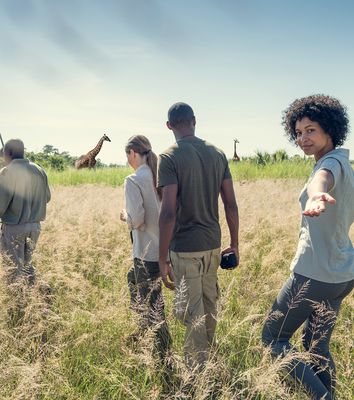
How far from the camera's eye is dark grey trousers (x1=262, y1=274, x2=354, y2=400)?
2.14 meters

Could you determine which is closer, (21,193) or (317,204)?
(317,204)

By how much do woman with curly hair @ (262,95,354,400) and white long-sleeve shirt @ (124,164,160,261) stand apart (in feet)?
3.55

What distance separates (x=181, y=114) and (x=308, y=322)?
61.1 inches

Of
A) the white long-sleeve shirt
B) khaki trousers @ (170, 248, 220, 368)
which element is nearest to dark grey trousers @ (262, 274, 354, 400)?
khaki trousers @ (170, 248, 220, 368)

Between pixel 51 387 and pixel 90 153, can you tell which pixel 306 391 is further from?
pixel 90 153

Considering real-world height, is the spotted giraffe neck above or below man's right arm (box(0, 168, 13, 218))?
above

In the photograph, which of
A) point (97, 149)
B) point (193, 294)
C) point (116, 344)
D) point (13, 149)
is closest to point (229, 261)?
point (193, 294)

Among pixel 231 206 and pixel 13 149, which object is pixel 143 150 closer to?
pixel 231 206

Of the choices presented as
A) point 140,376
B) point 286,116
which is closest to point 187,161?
point 286,116

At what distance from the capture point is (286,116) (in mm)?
2422

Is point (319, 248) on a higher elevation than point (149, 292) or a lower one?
higher

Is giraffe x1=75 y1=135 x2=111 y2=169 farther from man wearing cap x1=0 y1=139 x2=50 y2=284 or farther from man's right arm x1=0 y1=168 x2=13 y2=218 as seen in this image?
man's right arm x1=0 y1=168 x2=13 y2=218

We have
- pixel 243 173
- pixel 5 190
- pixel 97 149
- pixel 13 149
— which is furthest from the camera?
pixel 97 149

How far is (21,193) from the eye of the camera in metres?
4.26
